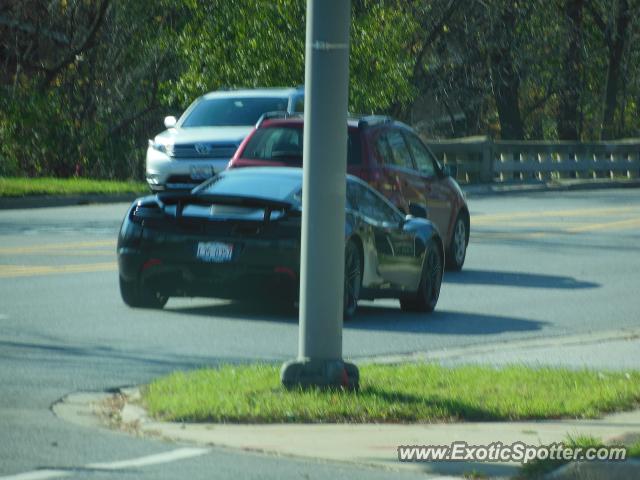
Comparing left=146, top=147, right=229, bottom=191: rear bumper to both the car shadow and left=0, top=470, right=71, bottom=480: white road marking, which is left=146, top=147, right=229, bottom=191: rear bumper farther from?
left=0, top=470, right=71, bottom=480: white road marking

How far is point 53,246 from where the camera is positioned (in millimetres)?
21641

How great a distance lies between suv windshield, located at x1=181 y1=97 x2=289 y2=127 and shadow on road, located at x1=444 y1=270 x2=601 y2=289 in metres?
7.23

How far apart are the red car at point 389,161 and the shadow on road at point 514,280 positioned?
0.49 meters

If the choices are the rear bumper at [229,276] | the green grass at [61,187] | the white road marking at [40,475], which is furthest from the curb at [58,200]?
the white road marking at [40,475]

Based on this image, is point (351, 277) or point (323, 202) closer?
point (323, 202)

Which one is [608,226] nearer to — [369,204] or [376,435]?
[369,204]

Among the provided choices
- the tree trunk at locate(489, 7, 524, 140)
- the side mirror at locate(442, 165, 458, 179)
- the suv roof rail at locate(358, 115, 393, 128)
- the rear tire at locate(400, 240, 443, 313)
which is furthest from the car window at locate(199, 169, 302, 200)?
the tree trunk at locate(489, 7, 524, 140)

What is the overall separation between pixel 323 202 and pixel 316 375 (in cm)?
105

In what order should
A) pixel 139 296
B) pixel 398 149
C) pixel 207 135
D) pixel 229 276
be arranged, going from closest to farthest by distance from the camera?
pixel 229 276
pixel 139 296
pixel 398 149
pixel 207 135

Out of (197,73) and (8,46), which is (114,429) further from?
(8,46)

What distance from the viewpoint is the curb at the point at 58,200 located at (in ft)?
95.3

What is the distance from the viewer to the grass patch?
9672mm

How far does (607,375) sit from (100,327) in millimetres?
4580

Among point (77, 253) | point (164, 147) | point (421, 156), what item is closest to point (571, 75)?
point (164, 147)
